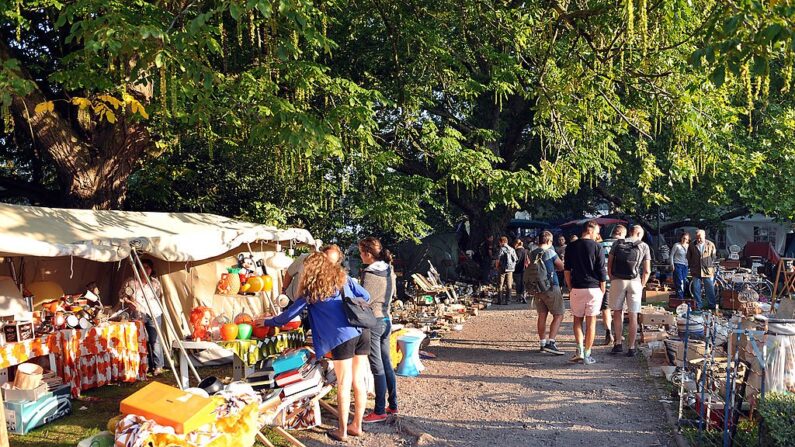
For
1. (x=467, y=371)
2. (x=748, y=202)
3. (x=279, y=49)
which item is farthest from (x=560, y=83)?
(x=748, y=202)

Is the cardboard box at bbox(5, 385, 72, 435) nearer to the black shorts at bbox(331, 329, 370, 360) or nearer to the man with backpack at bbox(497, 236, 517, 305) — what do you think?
the black shorts at bbox(331, 329, 370, 360)

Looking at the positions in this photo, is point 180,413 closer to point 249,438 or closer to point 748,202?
point 249,438

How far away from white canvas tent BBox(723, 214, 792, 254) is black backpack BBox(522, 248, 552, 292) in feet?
78.7

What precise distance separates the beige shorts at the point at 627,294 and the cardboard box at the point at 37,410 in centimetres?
624

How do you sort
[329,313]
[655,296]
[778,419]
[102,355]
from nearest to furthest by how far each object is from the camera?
[778,419] < [329,313] < [102,355] < [655,296]

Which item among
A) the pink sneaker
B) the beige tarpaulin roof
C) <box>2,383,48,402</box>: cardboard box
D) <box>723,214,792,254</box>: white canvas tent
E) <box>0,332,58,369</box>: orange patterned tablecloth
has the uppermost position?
<box>723,214,792,254</box>: white canvas tent

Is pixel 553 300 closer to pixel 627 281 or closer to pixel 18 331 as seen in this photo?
pixel 627 281

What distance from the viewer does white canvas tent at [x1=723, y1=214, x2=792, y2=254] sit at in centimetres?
2809

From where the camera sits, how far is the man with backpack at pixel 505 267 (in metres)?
14.4

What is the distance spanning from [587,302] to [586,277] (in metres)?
0.29

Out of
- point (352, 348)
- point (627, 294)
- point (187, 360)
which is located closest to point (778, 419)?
point (352, 348)

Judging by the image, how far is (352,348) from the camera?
4.81 metres

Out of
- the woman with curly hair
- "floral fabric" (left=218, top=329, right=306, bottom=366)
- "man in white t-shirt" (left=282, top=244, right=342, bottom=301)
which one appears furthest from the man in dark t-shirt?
the woman with curly hair

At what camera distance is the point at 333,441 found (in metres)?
5.00
